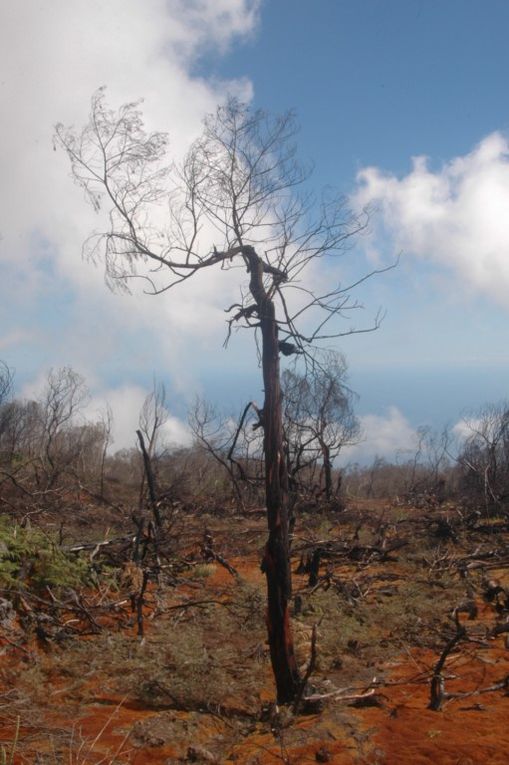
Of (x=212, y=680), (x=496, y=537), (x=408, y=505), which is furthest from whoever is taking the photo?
(x=408, y=505)

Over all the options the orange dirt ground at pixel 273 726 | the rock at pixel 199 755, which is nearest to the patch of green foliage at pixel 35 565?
the orange dirt ground at pixel 273 726

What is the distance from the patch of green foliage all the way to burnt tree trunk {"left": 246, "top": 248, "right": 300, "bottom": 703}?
3.74m

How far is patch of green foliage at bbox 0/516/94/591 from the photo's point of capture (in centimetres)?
775

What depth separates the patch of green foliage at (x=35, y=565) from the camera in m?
7.75

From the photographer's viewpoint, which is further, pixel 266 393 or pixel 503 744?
pixel 266 393

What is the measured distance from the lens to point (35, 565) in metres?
8.20

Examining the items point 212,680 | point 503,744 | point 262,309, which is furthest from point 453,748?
point 262,309

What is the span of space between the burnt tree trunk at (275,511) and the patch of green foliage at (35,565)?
12.3ft

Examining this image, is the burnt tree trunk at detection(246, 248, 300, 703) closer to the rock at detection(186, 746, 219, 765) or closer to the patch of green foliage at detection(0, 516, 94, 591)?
the rock at detection(186, 746, 219, 765)

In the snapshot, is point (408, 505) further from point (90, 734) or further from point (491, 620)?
point (90, 734)

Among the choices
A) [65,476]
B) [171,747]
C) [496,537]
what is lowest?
[171,747]

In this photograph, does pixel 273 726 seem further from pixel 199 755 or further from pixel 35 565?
pixel 35 565

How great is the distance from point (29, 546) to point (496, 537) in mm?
10437

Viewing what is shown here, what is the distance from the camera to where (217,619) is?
27.7 feet
